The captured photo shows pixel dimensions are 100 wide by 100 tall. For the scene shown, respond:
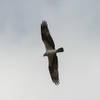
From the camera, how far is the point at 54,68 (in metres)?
67.5

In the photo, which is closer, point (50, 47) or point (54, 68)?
point (50, 47)

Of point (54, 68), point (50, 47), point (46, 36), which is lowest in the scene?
point (54, 68)

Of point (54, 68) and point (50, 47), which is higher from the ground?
point (50, 47)

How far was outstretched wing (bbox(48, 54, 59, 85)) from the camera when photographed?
66688mm

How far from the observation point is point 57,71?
6788 centimetres

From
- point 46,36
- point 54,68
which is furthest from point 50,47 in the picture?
point 54,68

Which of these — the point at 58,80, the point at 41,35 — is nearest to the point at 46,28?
the point at 41,35

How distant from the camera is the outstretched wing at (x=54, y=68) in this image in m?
66.7

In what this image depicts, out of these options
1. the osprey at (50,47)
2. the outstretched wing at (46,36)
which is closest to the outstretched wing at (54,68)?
the osprey at (50,47)

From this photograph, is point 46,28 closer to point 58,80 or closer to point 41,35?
point 41,35

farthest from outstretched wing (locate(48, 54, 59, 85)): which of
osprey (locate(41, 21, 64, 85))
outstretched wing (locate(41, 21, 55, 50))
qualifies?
outstretched wing (locate(41, 21, 55, 50))

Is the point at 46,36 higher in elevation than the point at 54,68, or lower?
higher

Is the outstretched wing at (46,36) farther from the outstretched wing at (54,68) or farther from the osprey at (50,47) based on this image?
the outstretched wing at (54,68)

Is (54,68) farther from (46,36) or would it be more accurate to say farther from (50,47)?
(46,36)
